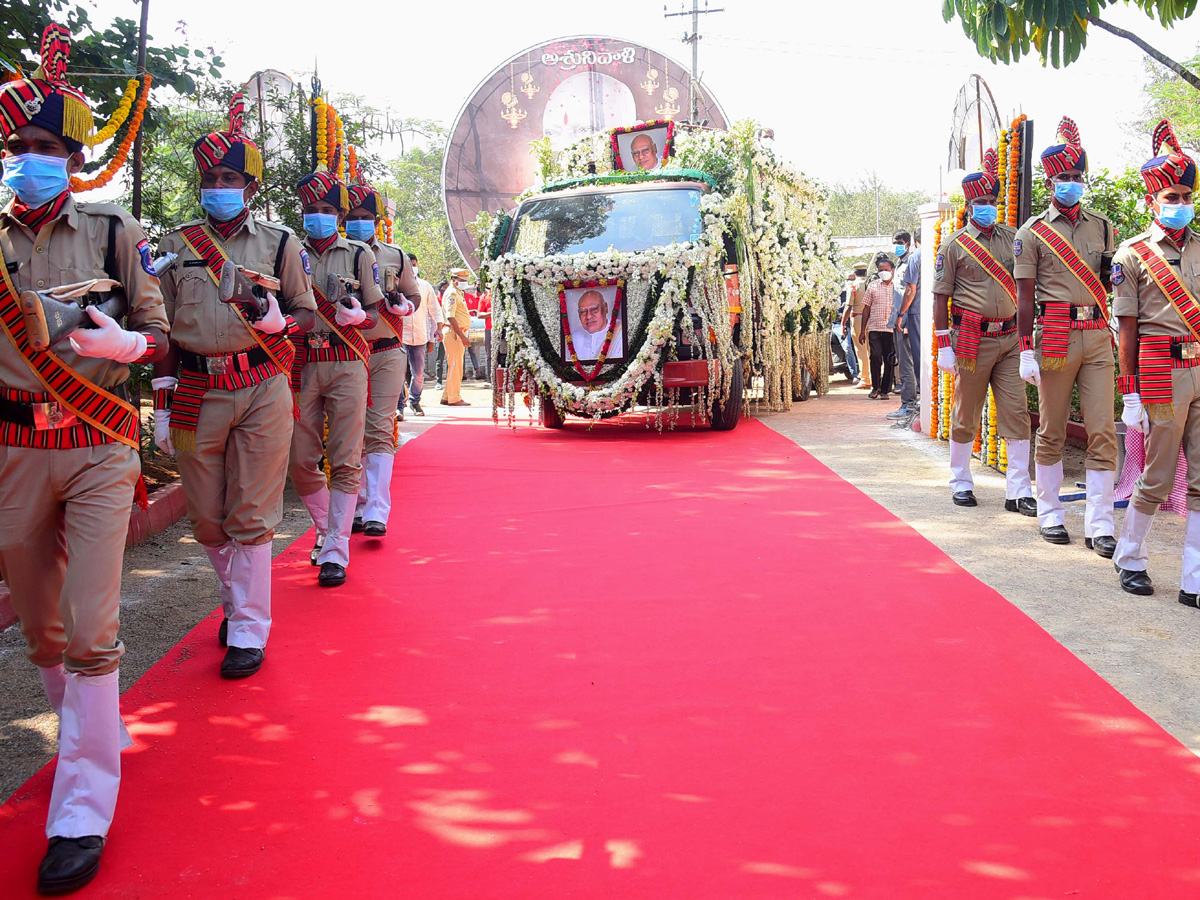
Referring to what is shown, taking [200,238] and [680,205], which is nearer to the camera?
[200,238]

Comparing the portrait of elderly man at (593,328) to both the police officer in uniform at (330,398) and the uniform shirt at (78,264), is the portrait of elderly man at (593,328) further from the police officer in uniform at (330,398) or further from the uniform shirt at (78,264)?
the uniform shirt at (78,264)

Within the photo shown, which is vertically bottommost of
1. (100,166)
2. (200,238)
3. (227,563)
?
(227,563)

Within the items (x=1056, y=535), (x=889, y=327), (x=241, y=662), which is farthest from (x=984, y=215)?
(x=889, y=327)

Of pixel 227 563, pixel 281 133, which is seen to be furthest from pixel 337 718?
pixel 281 133

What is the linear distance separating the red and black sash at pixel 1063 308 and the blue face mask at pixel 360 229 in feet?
12.8

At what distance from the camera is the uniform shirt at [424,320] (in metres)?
12.7

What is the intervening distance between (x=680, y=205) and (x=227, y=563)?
24.4 ft

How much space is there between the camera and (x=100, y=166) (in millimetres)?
7801

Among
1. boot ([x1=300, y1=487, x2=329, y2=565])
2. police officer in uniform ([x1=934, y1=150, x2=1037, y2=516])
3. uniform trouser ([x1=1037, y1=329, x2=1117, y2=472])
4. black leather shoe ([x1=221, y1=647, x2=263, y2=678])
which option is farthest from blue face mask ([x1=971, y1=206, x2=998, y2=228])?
black leather shoe ([x1=221, y1=647, x2=263, y2=678])

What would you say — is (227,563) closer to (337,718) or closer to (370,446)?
(337,718)

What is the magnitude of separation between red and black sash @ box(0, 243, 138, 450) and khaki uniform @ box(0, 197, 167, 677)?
0.02 m

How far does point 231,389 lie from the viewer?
4.35m

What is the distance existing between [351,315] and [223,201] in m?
1.27

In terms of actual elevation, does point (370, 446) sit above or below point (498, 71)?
below
